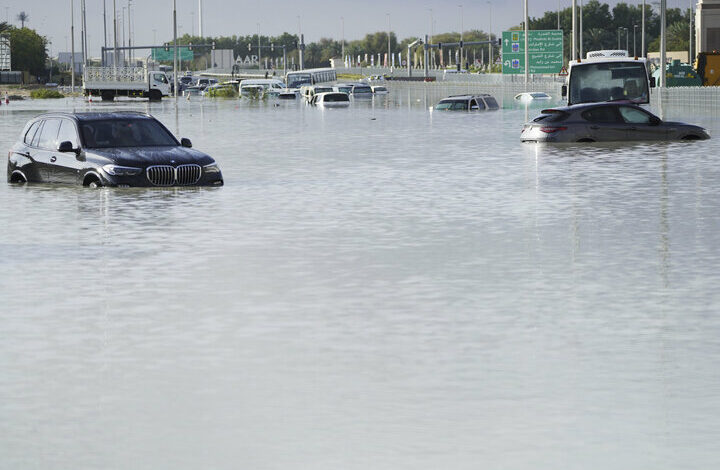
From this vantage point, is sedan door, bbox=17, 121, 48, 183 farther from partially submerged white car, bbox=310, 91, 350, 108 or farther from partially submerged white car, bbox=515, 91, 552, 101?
partially submerged white car, bbox=515, 91, 552, 101

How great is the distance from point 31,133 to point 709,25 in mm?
139554

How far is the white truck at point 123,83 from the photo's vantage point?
342ft

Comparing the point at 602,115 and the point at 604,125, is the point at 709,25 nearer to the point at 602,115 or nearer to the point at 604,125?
the point at 602,115

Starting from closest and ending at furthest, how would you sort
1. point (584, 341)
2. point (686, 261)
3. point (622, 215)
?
point (584, 341) → point (686, 261) → point (622, 215)

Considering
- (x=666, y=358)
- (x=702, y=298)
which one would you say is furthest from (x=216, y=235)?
(x=666, y=358)

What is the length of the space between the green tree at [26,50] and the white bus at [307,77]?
4268 centimetres

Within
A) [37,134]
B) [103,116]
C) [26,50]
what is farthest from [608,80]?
[26,50]

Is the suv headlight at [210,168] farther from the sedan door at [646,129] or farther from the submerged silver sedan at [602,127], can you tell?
the sedan door at [646,129]

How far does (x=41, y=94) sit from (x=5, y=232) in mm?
106069

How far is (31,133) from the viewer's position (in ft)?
82.6

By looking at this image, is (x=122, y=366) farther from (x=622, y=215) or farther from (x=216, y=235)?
(x=622, y=215)

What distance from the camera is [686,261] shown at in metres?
14.1

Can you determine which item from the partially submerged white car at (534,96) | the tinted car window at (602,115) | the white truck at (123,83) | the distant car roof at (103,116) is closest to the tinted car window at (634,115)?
the tinted car window at (602,115)

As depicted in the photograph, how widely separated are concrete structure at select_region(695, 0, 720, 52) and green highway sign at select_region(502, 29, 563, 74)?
59134 mm
